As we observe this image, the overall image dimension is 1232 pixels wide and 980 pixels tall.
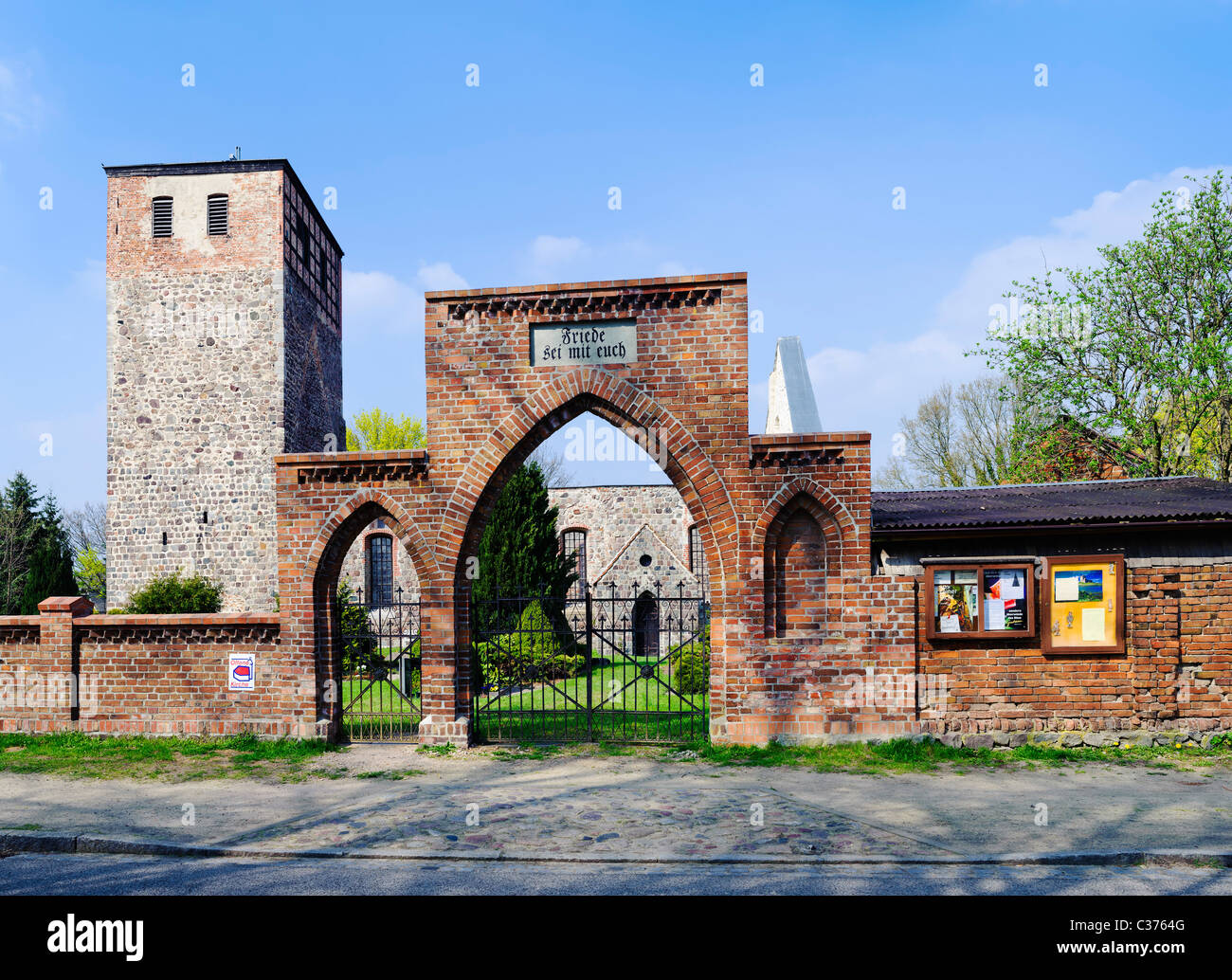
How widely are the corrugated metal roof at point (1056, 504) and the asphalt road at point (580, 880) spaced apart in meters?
4.78

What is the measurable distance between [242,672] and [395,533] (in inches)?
111

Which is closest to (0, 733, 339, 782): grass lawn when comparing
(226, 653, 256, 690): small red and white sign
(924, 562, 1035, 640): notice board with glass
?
(226, 653, 256, 690): small red and white sign

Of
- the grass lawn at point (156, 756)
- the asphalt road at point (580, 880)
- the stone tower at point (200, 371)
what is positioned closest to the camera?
the asphalt road at point (580, 880)

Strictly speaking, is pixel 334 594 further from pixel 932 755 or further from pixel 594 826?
pixel 932 755

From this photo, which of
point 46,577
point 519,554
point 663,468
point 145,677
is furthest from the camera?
point 46,577

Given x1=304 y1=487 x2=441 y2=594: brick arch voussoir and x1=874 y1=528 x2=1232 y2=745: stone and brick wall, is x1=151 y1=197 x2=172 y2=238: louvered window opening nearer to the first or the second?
x1=304 y1=487 x2=441 y2=594: brick arch voussoir

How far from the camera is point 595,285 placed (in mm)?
10289

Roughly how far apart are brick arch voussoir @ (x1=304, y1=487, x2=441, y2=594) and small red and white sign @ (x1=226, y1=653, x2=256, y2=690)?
1.47m

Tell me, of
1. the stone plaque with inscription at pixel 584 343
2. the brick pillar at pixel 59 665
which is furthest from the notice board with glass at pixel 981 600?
the brick pillar at pixel 59 665

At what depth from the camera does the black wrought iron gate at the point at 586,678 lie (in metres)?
10.5

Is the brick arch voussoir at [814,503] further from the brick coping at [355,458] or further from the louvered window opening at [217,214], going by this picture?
the louvered window opening at [217,214]

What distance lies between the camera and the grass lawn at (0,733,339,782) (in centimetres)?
915

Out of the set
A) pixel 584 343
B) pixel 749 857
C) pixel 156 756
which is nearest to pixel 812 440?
pixel 584 343

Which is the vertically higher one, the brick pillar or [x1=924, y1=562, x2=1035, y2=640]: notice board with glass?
[x1=924, y1=562, x2=1035, y2=640]: notice board with glass
